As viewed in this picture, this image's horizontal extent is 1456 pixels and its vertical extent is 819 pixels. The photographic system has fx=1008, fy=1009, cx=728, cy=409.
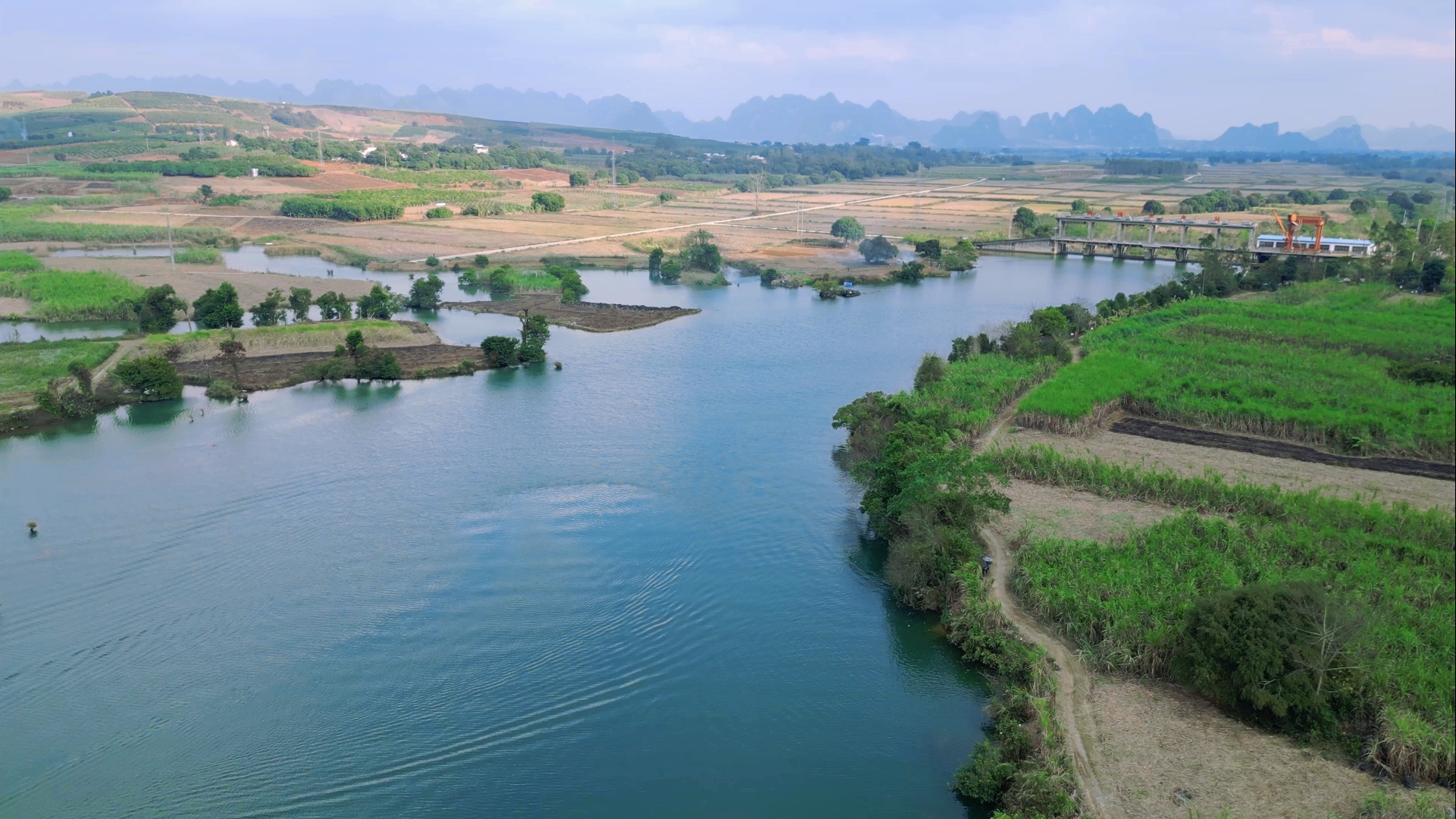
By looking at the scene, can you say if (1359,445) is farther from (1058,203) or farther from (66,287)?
(1058,203)

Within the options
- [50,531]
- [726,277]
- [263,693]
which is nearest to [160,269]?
[726,277]

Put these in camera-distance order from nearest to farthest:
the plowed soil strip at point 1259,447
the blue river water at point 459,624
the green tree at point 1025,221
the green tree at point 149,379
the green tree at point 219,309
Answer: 1. the blue river water at point 459,624
2. the plowed soil strip at point 1259,447
3. the green tree at point 149,379
4. the green tree at point 219,309
5. the green tree at point 1025,221

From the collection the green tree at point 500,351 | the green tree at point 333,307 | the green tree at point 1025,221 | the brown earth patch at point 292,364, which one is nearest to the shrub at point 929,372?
the green tree at point 500,351

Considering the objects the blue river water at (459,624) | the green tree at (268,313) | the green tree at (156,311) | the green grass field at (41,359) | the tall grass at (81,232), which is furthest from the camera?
the tall grass at (81,232)

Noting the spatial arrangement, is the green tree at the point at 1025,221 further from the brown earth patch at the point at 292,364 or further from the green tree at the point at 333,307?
the green tree at the point at 333,307

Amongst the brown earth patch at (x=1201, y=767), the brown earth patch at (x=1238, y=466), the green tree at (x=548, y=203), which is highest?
the green tree at (x=548, y=203)

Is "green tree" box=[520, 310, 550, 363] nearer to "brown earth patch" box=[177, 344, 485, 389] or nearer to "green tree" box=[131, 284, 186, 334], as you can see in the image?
"brown earth patch" box=[177, 344, 485, 389]
